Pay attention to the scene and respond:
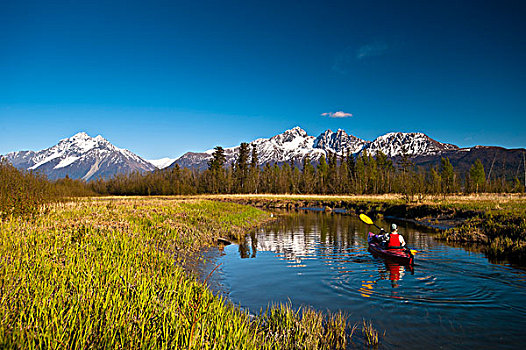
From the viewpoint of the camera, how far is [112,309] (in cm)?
546

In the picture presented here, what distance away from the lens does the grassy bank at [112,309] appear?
4.49 m

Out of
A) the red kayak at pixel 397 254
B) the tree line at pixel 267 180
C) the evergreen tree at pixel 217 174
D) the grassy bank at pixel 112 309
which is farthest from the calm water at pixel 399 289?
the evergreen tree at pixel 217 174

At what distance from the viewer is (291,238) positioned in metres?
21.7

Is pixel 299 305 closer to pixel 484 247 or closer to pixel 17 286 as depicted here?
pixel 17 286

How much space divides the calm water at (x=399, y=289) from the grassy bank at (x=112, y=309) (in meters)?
1.49

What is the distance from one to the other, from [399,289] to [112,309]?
9.04 meters

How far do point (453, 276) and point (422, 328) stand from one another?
549 centimetres

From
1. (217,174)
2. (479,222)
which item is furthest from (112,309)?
(217,174)

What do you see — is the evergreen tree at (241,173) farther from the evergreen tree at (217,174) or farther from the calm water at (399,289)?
the calm water at (399,289)

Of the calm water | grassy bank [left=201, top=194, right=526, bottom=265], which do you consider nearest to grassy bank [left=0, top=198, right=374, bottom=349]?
the calm water

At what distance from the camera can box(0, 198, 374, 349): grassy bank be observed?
4488 mm

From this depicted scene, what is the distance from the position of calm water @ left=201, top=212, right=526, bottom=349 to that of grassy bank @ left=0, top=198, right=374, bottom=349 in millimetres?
1487

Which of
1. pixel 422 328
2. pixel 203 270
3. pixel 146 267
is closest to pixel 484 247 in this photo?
pixel 422 328

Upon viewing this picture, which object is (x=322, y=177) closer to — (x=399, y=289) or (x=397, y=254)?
(x=397, y=254)
